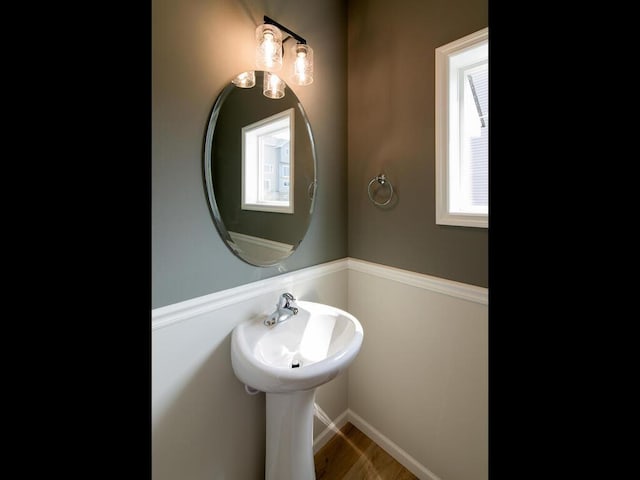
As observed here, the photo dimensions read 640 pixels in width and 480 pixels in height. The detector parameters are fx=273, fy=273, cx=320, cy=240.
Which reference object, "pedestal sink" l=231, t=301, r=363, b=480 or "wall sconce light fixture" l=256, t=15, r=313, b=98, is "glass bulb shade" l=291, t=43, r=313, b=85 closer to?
"wall sconce light fixture" l=256, t=15, r=313, b=98

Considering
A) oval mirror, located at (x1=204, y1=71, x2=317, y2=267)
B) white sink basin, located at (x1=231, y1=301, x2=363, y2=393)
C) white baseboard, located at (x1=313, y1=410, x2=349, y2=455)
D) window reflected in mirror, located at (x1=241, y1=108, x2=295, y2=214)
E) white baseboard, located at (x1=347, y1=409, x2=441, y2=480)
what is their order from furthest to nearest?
white baseboard, located at (x1=313, y1=410, x2=349, y2=455) → white baseboard, located at (x1=347, y1=409, x2=441, y2=480) → window reflected in mirror, located at (x1=241, y1=108, x2=295, y2=214) → oval mirror, located at (x1=204, y1=71, x2=317, y2=267) → white sink basin, located at (x1=231, y1=301, x2=363, y2=393)

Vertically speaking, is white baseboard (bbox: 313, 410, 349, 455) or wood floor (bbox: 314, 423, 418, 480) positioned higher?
white baseboard (bbox: 313, 410, 349, 455)

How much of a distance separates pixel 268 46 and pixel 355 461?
2017mm

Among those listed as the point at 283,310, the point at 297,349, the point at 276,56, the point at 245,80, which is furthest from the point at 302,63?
the point at 297,349

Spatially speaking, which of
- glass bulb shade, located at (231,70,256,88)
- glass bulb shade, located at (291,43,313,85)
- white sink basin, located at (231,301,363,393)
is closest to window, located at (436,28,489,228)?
glass bulb shade, located at (291,43,313,85)

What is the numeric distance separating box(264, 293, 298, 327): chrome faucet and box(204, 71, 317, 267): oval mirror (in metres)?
0.17

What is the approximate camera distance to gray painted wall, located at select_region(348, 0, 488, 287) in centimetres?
117

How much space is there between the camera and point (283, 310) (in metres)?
1.19

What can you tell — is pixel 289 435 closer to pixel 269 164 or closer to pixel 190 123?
pixel 269 164

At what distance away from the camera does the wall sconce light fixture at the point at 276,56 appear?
1.10 m

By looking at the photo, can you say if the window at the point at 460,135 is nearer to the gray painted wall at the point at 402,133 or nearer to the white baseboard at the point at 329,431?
the gray painted wall at the point at 402,133

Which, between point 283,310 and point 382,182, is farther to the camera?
point 382,182
